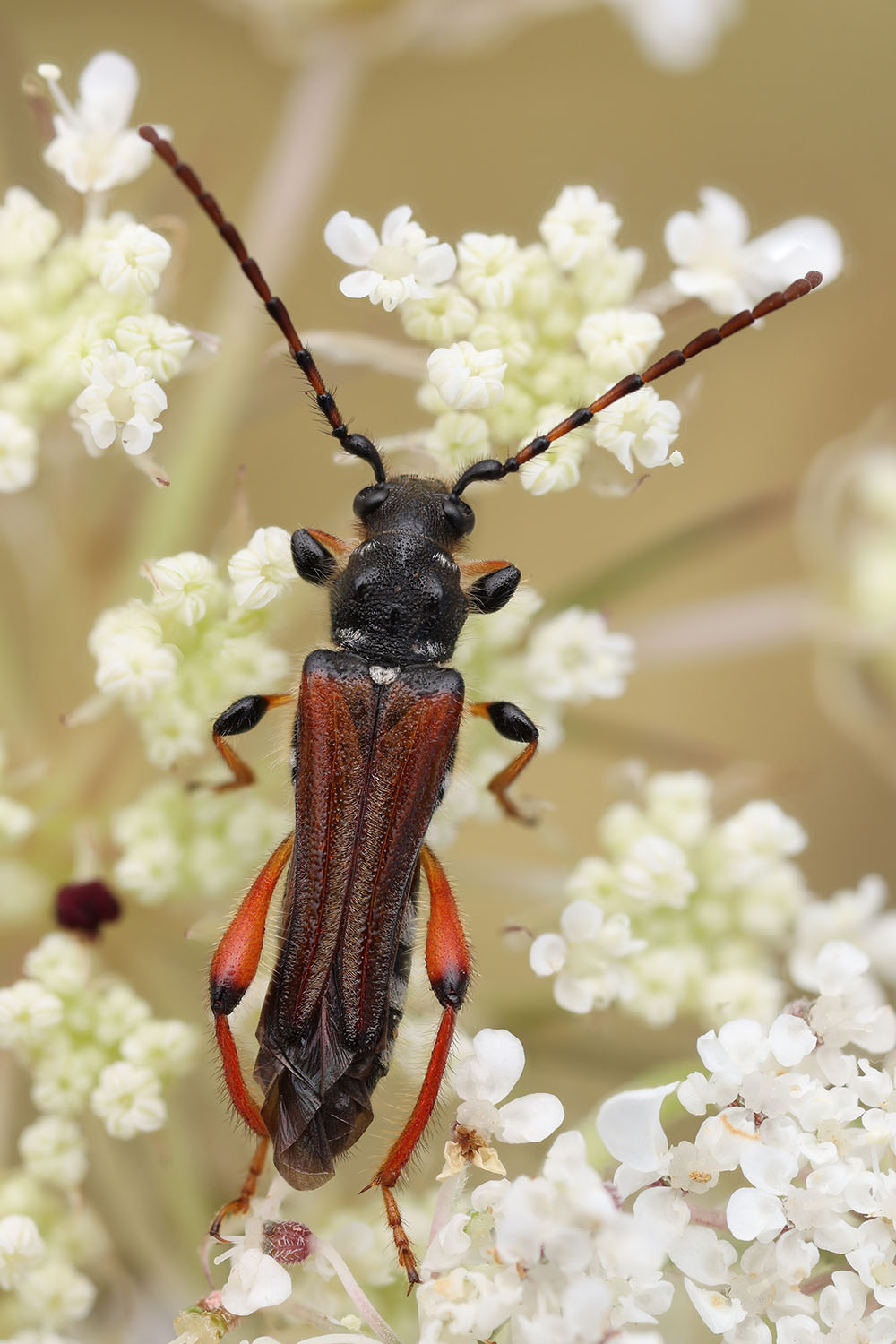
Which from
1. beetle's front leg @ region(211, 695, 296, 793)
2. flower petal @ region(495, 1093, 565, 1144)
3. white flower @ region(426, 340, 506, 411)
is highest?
white flower @ region(426, 340, 506, 411)

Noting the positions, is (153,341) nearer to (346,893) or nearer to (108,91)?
(108,91)

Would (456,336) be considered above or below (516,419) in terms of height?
above

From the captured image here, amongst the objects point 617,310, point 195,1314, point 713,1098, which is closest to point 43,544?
point 617,310

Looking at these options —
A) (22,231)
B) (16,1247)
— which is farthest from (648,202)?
(16,1247)

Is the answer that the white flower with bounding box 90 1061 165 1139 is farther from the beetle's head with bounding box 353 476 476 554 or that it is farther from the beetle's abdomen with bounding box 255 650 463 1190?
the beetle's head with bounding box 353 476 476 554

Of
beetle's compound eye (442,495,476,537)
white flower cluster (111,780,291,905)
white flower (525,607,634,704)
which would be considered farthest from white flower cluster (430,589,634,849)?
white flower cluster (111,780,291,905)

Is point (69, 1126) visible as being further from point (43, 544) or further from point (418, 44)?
point (418, 44)
